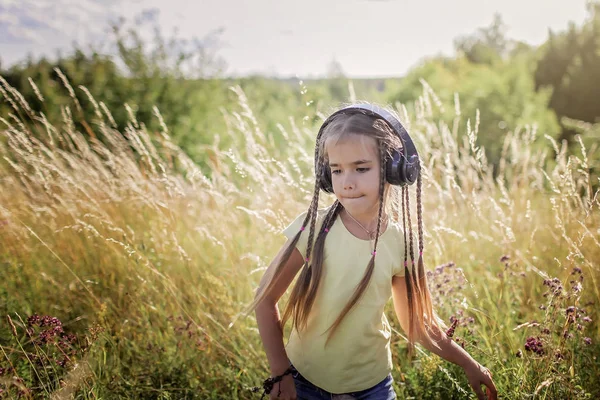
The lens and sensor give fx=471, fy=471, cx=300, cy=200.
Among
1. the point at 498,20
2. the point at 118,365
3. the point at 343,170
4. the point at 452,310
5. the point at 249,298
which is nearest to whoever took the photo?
the point at 343,170

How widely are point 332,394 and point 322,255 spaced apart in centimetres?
53

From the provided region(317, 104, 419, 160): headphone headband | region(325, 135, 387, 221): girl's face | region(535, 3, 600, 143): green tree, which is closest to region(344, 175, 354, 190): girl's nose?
region(325, 135, 387, 221): girl's face

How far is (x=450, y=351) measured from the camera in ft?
5.91

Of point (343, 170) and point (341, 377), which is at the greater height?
point (343, 170)

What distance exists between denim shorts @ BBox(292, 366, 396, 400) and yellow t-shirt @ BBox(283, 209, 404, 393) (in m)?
0.03

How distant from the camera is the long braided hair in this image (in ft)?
5.49

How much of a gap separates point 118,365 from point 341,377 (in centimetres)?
124

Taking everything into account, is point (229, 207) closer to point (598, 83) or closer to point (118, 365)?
point (118, 365)

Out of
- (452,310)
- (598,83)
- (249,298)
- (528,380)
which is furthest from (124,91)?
(598,83)

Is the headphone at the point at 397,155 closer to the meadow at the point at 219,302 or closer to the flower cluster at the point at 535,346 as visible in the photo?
the meadow at the point at 219,302

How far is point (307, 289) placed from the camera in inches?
68.2

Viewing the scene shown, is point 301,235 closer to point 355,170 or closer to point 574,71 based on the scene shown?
point 355,170

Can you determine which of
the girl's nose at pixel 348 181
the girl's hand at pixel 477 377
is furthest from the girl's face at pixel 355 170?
the girl's hand at pixel 477 377

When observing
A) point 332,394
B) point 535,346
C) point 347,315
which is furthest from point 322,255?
point 535,346
